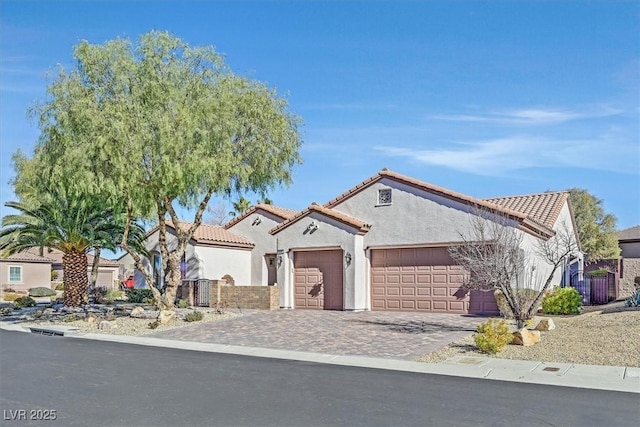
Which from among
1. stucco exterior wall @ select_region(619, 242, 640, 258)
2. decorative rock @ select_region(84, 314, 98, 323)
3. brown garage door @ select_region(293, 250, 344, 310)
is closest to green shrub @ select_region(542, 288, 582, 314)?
brown garage door @ select_region(293, 250, 344, 310)

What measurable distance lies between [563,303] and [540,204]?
816cm

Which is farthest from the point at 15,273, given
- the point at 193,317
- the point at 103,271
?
the point at 193,317

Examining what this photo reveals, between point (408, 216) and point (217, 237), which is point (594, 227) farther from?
point (217, 237)

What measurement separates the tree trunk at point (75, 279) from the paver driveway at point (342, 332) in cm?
860

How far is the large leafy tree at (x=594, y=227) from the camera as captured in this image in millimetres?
38812

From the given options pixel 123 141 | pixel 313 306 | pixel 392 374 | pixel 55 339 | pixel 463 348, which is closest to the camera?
pixel 392 374

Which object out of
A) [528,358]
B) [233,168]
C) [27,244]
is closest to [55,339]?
[233,168]

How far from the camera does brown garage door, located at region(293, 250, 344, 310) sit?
26109mm

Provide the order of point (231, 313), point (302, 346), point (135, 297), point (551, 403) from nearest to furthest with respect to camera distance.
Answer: point (551, 403), point (302, 346), point (231, 313), point (135, 297)

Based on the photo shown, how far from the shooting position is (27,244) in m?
27.5

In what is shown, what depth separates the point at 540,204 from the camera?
2742 cm

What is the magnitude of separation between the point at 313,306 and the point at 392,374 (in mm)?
14481

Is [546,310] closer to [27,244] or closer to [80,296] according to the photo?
[80,296]

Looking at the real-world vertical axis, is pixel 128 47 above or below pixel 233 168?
above
